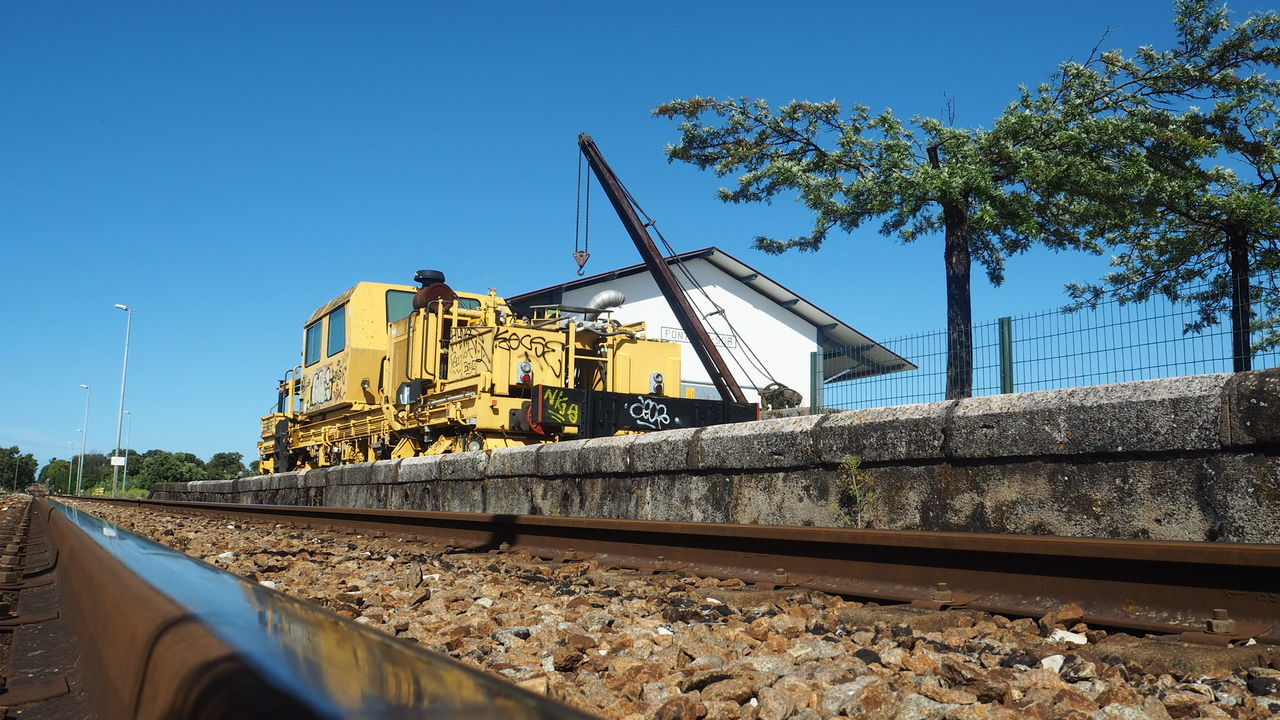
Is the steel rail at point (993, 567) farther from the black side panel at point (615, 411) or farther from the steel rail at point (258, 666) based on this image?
the black side panel at point (615, 411)

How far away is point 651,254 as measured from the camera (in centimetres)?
2798

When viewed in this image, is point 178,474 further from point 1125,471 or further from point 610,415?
point 1125,471

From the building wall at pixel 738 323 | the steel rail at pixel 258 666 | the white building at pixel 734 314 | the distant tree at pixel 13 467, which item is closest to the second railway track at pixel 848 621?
the steel rail at pixel 258 666

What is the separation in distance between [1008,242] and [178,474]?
186 ft

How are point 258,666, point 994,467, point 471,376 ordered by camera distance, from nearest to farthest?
point 258,666, point 994,467, point 471,376

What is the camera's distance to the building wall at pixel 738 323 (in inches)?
1398

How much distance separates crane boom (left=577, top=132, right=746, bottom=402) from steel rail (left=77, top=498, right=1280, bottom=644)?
21863 millimetres

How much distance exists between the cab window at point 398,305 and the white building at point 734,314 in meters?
18.9

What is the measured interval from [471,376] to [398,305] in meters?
2.81

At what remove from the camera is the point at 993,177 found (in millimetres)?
15867

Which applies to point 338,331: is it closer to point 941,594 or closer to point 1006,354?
point 1006,354

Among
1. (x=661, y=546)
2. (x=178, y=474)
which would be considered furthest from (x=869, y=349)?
(x=178, y=474)

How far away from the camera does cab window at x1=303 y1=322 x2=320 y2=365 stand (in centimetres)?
1515

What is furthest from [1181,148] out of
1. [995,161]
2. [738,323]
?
[738,323]
